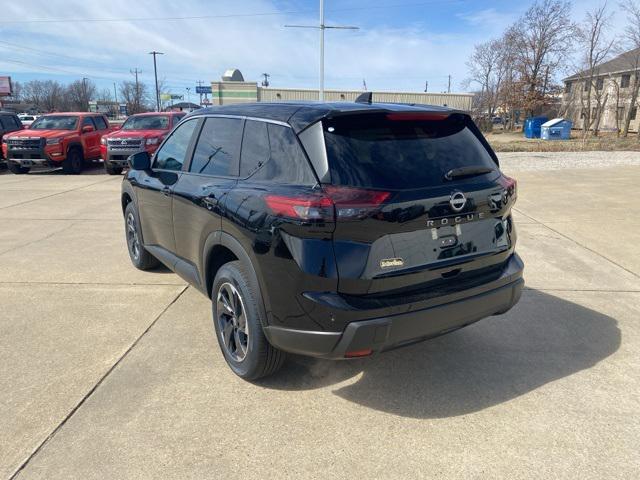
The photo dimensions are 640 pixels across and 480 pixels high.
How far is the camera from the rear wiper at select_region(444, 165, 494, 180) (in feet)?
8.95

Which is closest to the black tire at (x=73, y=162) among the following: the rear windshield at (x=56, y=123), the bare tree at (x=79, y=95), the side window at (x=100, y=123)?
the rear windshield at (x=56, y=123)

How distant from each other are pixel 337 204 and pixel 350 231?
15cm

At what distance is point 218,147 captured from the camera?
345cm

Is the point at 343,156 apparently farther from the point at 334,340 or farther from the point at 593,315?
the point at 593,315

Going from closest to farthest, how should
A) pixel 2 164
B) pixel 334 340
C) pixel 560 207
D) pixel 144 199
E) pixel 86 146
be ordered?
pixel 334 340
pixel 144 199
pixel 560 207
pixel 86 146
pixel 2 164

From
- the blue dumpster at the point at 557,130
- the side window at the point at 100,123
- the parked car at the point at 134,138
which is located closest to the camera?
the parked car at the point at 134,138

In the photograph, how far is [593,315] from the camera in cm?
412

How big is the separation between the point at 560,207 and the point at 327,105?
745cm

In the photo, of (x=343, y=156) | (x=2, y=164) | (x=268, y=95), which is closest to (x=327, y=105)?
(x=343, y=156)

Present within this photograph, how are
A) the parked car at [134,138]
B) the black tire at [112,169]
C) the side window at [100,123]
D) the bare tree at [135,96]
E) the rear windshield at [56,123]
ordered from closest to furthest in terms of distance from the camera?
the parked car at [134,138]
the black tire at [112,169]
the rear windshield at [56,123]
the side window at [100,123]
the bare tree at [135,96]

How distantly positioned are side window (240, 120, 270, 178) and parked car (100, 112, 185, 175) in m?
10.8

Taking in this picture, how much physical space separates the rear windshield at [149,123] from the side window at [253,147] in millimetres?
12047

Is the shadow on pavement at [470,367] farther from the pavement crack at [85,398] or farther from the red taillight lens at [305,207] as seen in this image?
the red taillight lens at [305,207]

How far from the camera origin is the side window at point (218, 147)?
325 centimetres
